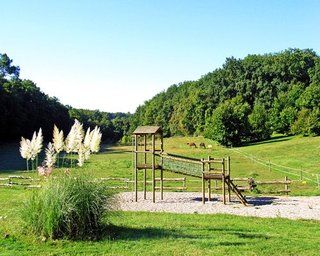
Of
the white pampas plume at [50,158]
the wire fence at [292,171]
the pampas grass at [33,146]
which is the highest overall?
the pampas grass at [33,146]

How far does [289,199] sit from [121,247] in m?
15.5

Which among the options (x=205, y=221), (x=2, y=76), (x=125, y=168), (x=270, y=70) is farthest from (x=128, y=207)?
(x=270, y=70)

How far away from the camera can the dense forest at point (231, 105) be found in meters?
82.8

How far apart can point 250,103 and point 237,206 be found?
90385 mm

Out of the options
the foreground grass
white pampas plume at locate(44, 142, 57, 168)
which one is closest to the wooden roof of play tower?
the foreground grass

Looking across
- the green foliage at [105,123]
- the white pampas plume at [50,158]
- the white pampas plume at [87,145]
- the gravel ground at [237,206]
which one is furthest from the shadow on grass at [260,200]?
the green foliage at [105,123]

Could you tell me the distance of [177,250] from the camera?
1120cm

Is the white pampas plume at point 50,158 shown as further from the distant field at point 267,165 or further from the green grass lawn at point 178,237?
the distant field at point 267,165

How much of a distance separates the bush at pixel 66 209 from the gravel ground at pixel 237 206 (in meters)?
5.94

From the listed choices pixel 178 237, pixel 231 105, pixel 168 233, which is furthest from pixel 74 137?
pixel 231 105

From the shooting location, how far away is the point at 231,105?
303 feet

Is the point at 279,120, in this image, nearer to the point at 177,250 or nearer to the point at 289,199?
the point at 289,199

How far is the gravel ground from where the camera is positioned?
1980cm

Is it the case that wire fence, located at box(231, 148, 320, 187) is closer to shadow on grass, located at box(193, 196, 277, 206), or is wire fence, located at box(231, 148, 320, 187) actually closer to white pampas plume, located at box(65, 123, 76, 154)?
shadow on grass, located at box(193, 196, 277, 206)
